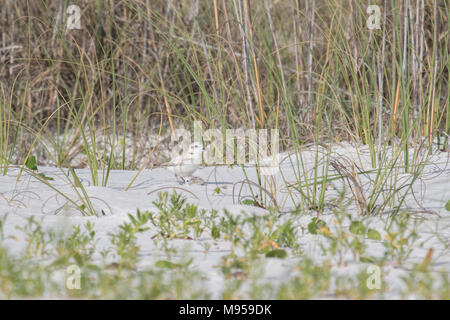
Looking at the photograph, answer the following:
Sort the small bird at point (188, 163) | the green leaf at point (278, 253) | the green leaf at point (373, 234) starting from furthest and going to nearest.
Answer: the small bird at point (188, 163) → the green leaf at point (373, 234) → the green leaf at point (278, 253)

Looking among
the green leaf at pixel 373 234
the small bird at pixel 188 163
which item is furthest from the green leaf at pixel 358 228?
the small bird at pixel 188 163

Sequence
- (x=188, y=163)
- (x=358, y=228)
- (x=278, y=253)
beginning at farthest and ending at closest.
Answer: (x=188, y=163)
(x=358, y=228)
(x=278, y=253)

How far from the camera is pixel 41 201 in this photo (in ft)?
8.52

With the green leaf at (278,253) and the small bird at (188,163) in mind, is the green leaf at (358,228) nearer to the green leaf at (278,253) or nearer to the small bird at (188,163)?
the green leaf at (278,253)

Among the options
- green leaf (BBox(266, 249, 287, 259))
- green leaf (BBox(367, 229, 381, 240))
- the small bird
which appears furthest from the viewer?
the small bird

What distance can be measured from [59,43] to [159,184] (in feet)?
7.97

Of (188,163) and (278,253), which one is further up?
(188,163)

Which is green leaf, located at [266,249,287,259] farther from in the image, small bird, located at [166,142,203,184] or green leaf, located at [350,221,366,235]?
small bird, located at [166,142,203,184]

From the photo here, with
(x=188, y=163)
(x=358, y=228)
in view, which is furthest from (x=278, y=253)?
(x=188, y=163)

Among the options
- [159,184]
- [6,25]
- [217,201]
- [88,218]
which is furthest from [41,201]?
[6,25]

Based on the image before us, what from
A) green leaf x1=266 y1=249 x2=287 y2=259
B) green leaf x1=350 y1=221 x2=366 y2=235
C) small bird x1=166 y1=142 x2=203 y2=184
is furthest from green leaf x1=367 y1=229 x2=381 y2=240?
small bird x1=166 y1=142 x2=203 y2=184

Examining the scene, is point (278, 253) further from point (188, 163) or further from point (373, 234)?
point (188, 163)
